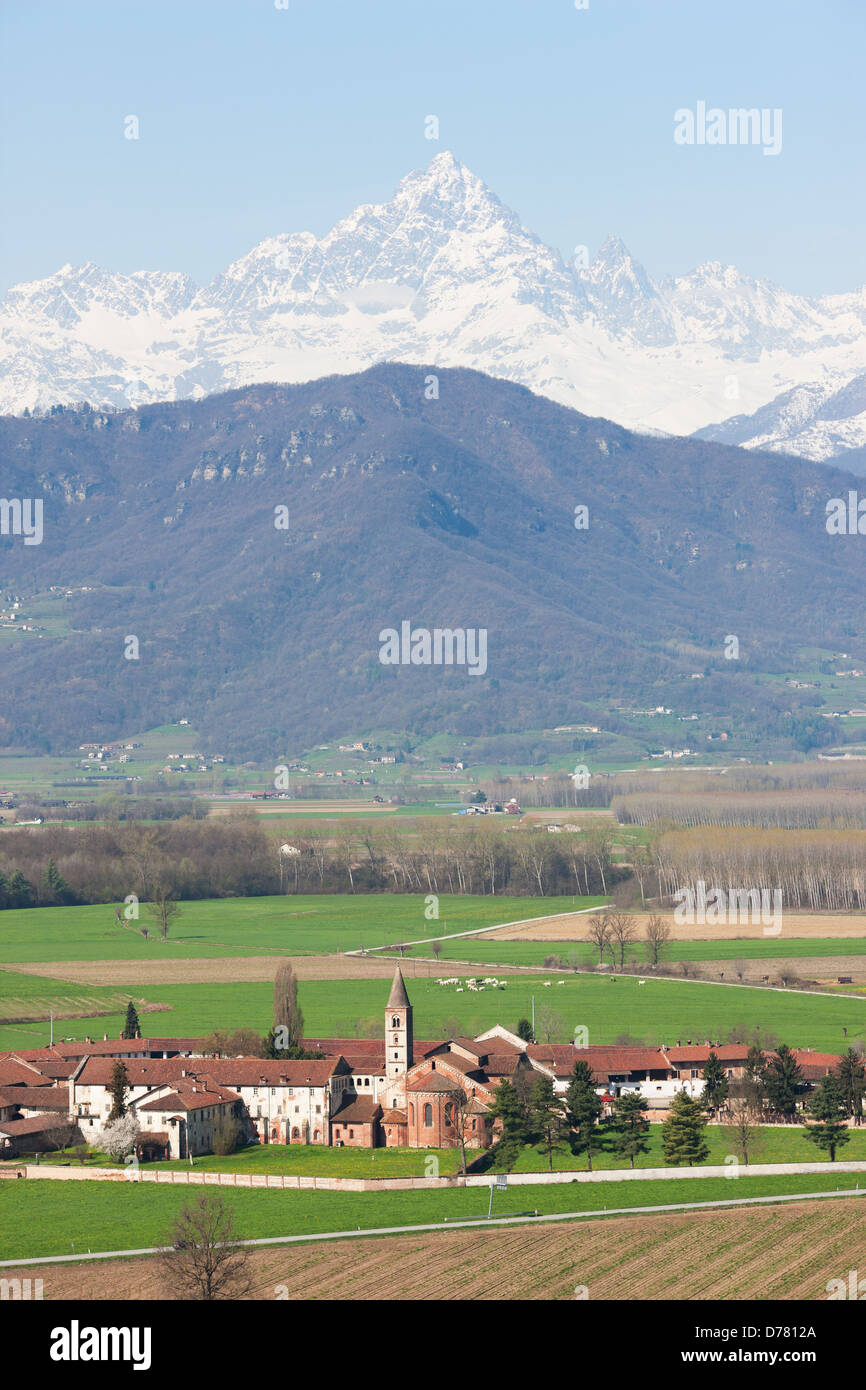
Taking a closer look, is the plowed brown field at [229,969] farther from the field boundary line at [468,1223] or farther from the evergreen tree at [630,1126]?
the field boundary line at [468,1223]

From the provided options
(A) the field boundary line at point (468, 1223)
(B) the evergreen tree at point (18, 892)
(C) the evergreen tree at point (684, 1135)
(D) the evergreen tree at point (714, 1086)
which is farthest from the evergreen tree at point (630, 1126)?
(B) the evergreen tree at point (18, 892)

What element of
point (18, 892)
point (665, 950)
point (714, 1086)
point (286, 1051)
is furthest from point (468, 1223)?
point (18, 892)

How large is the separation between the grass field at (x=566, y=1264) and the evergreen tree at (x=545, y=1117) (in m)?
12.1

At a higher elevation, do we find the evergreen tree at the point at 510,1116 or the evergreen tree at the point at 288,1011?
the evergreen tree at the point at 288,1011

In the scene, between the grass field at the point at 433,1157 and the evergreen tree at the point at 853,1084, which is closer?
the grass field at the point at 433,1157

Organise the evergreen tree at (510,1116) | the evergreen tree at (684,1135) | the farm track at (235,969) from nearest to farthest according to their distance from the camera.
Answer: the evergreen tree at (684,1135), the evergreen tree at (510,1116), the farm track at (235,969)

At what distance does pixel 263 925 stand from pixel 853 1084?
71.1 meters

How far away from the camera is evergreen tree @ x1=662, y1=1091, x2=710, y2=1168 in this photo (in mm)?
65806

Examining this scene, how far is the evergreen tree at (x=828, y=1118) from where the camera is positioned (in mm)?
66688

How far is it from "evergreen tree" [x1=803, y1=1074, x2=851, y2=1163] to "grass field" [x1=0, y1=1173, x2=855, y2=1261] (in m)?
2.94

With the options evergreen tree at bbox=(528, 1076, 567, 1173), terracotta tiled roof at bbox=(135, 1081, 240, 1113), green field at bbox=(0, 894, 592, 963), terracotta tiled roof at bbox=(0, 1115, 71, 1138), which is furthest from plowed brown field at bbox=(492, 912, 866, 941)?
terracotta tiled roof at bbox=(0, 1115, 71, 1138)

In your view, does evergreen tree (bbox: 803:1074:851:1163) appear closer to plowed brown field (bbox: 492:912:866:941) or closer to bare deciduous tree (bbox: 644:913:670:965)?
bare deciduous tree (bbox: 644:913:670:965)

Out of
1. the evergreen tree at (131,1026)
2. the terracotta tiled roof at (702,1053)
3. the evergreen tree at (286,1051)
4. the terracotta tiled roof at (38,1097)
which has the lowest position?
the terracotta tiled roof at (38,1097)

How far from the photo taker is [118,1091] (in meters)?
72.5
